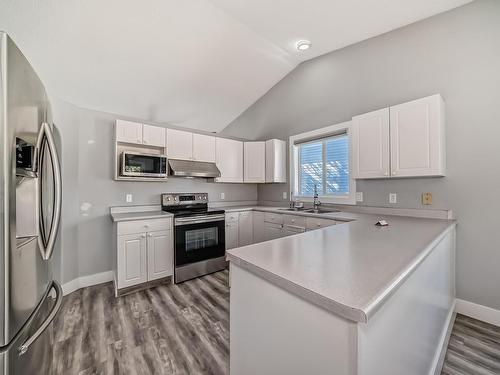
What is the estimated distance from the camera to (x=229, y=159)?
3896 mm

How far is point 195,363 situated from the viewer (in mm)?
1564

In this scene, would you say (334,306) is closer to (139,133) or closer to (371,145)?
(371,145)

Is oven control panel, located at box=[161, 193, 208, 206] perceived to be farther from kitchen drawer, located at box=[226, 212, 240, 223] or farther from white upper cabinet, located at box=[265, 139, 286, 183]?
white upper cabinet, located at box=[265, 139, 286, 183]

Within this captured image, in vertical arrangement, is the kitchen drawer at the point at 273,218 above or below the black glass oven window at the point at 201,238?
above

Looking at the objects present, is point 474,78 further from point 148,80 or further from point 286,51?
point 148,80

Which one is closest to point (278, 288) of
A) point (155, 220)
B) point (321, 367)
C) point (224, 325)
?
point (321, 367)

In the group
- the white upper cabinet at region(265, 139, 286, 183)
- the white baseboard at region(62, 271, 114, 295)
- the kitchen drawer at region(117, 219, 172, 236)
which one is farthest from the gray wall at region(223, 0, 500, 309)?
the white baseboard at region(62, 271, 114, 295)

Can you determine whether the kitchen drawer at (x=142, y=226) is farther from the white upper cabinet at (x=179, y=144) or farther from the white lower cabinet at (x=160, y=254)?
the white upper cabinet at (x=179, y=144)

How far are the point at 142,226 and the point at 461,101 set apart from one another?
12.4 ft

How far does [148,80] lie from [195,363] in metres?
3.40

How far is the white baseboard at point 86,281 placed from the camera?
8.41ft

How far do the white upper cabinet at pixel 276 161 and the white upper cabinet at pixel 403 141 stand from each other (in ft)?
5.10

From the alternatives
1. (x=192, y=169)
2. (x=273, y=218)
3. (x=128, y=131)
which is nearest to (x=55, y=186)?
(x=128, y=131)

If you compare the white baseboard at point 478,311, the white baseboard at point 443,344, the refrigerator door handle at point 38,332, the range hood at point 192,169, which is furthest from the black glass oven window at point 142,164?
the white baseboard at point 478,311
